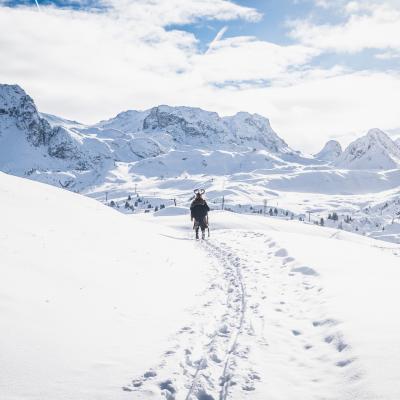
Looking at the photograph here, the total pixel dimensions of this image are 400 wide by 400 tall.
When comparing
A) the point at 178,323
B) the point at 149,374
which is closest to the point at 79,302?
the point at 178,323

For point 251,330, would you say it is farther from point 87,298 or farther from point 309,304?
point 87,298

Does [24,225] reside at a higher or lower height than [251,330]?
higher

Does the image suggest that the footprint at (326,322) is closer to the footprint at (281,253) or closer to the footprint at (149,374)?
the footprint at (149,374)

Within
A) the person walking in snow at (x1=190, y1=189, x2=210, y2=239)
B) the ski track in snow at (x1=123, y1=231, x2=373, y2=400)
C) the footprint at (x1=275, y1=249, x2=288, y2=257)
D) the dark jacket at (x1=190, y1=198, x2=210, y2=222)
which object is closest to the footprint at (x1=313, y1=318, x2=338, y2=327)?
the ski track in snow at (x1=123, y1=231, x2=373, y2=400)

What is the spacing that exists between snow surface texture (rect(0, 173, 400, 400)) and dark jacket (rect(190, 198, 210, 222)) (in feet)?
35.9

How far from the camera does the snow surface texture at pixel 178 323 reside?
6871 mm

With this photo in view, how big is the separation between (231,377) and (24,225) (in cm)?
1097

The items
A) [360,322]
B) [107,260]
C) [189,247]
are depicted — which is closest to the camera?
[360,322]

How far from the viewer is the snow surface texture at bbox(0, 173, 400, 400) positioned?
22.5 feet

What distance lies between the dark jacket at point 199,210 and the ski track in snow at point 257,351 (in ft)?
48.5

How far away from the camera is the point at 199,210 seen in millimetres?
29453

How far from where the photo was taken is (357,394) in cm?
655

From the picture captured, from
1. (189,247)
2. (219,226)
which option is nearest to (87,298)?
(189,247)

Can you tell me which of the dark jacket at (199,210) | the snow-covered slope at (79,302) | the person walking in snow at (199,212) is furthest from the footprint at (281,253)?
the dark jacket at (199,210)
